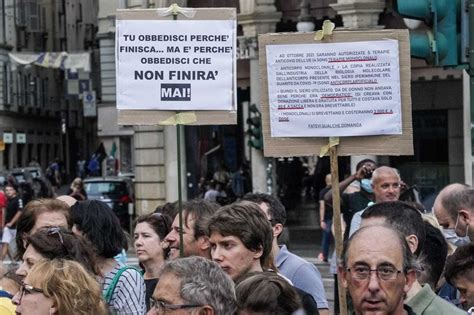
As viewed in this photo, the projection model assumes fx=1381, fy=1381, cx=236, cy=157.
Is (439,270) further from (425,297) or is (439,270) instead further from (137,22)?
(137,22)

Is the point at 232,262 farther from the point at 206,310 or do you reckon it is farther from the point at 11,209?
the point at 11,209

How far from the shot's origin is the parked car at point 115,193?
32562 millimetres

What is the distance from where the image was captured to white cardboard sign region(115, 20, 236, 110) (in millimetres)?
8648

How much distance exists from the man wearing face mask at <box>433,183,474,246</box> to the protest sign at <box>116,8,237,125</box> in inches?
57.8

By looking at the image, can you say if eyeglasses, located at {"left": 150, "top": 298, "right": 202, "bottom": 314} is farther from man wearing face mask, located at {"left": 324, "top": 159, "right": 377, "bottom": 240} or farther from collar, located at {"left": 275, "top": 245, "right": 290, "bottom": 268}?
man wearing face mask, located at {"left": 324, "top": 159, "right": 377, "bottom": 240}

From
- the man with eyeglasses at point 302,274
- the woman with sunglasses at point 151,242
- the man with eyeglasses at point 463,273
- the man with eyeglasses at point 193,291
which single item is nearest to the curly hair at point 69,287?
the man with eyeglasses at point 193,291

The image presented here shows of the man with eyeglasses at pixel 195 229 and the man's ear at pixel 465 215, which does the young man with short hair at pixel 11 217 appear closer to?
the man with eyeglasses at pixel 195 229

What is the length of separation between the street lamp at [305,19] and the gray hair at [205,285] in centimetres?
2125

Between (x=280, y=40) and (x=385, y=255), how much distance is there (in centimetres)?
312

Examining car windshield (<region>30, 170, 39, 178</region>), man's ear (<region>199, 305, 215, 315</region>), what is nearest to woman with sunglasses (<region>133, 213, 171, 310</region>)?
man's ear (<region>199, 305, 215, 315</region>)

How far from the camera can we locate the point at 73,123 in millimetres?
69000

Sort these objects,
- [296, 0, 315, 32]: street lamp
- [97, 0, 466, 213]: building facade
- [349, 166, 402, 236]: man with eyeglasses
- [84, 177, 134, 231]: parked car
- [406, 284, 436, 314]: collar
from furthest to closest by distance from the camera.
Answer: [84, 177, 134, 231]: parked car
[296, 0, 315, 32]: street lamp
[97, 0, 466, 213]: building facade
[349, 166, 402, 236]: man with eyeglasses
[406, 284, 436, 314]: collar

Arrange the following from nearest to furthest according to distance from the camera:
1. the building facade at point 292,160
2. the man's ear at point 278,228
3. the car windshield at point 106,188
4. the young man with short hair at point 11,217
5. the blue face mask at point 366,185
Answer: the man's ear at point 278,228 → the blue face mask at point 366,185 → the young man with short hair at point 11,217 → the building facade at point 292,160 → the car windshield at point 106,188

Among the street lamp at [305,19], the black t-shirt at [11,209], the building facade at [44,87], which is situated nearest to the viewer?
the black t-shirt at [11,209]
